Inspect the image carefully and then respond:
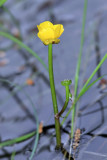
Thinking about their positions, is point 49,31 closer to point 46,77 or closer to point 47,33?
point 47,33

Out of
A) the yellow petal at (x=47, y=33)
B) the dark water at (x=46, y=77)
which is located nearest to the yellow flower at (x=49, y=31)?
the yellow petal at (x=47, y=33)

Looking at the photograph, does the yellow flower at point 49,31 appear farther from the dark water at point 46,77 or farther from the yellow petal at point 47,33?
the dark water at point 46,77

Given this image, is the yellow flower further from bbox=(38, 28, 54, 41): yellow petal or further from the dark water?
the dark water

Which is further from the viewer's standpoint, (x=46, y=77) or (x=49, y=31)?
(x=46, y=77)

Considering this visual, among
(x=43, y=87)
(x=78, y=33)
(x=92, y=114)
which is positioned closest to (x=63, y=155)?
(x=92, y=114)

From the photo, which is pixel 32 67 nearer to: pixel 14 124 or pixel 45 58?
pixel 45 58

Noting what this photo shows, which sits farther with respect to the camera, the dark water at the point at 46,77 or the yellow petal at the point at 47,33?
the dark water at the point at 46,77

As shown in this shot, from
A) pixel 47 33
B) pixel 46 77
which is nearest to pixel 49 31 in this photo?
pixel 47 33

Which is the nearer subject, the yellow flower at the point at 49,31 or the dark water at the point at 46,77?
the yellow flower at the point at 49,31
